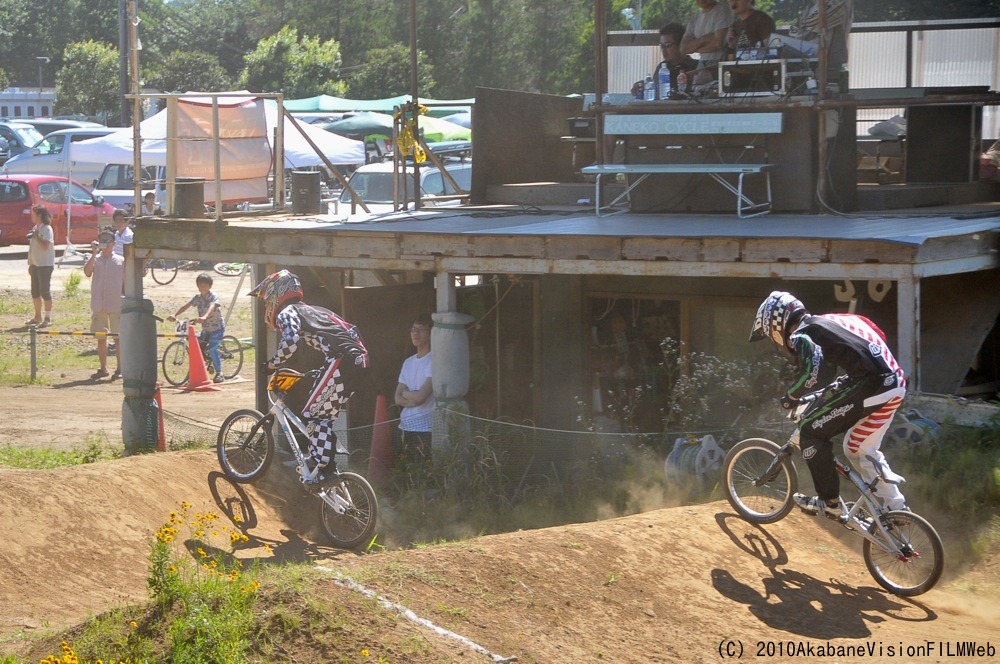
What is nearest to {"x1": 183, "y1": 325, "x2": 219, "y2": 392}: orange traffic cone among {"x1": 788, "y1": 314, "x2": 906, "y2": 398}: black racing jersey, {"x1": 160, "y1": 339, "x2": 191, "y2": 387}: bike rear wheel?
{"x1": 160, "y1": 339, "x2": 191, "y2": 387}: bike rear wheel

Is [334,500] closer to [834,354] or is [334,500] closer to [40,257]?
[834,354]

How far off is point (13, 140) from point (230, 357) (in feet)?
101

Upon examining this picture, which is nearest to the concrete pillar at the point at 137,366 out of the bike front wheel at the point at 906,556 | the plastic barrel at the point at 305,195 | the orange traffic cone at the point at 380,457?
the plastic barrel at the point at 305,195

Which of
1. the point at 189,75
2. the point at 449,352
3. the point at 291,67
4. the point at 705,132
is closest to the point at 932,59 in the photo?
the point at 705,132

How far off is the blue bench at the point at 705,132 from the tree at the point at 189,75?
51.1 metres

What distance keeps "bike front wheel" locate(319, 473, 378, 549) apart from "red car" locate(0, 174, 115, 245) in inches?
840

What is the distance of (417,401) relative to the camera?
11867mm

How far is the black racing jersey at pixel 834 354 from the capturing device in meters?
7.62

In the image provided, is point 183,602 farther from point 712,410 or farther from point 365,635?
point 712,410

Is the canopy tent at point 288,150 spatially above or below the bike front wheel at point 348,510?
above

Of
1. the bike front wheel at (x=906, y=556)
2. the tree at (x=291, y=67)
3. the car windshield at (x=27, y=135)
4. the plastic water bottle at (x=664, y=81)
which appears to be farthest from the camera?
the tree at (x=291, y=67)

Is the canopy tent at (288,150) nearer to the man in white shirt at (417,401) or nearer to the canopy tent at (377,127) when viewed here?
the canopy tent at (377,127)

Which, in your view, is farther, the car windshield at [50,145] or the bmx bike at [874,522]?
the car windshield at [50,145]

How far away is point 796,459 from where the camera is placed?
32.2 feet
